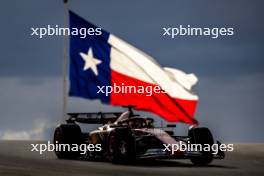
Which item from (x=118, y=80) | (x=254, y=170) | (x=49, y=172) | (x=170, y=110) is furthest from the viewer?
(x=118, y=80)

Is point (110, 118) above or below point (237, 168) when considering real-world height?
above

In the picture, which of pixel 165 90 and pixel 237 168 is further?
pixel 165 90

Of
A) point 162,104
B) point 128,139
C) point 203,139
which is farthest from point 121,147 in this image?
point 203,139

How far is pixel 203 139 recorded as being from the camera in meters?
19.3

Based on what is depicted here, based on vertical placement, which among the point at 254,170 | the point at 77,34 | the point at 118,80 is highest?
the point at 77,34

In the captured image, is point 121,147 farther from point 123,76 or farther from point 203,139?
point 123,76

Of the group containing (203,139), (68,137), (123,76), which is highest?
(123,76)

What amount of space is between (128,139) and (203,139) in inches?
95.0

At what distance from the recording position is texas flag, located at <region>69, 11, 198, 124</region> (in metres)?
19.3

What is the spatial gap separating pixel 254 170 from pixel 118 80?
5.22 metres

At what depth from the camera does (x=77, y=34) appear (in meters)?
22.2

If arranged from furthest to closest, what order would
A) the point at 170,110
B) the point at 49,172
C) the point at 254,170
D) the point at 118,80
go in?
the point at 118,80 → the point at 170,110 → the point at 254,170 → the point at 49,172

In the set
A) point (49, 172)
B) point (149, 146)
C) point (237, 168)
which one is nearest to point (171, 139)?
point (149, 146)

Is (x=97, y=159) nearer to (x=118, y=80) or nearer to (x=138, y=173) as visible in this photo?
(x=118, y=80)
